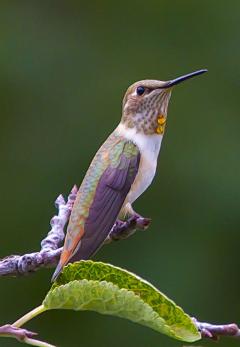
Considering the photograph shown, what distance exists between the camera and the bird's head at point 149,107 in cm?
275

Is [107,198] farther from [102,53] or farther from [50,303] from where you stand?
[102,53]

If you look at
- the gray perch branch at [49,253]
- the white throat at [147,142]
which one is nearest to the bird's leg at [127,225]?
the gray perch branch at [49,253]

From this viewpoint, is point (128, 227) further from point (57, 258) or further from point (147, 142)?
point (147, 142)

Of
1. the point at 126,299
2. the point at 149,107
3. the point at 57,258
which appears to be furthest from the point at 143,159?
the point at 126,299

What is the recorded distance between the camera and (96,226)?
2363 millimetres

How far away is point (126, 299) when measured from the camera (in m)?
1.31

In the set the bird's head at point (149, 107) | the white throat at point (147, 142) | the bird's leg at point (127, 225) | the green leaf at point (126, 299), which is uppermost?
the bird's head at point (149, 107)

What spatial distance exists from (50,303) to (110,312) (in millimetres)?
152

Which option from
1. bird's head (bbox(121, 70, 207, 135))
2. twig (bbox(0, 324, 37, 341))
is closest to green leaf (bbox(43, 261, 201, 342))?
twig (bbox(0, 324, 37, 341))

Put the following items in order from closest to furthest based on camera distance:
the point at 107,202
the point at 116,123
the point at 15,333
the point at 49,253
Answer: the point at 15,333, the point at 49,253, the point at 107,202, the point at 116,123

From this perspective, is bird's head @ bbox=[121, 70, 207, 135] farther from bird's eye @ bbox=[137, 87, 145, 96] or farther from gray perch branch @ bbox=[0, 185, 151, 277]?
gray perch branch @ bbox=[0, 185, 151, 277]

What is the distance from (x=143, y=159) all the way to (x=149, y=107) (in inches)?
10.0

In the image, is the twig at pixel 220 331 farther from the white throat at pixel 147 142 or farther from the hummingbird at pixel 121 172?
the white throat at pixel 147 142

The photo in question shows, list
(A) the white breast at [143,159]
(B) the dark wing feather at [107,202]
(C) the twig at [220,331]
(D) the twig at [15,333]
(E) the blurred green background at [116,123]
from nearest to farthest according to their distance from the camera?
(D) the twig at [15,333] < (C) the twig at [220,331] < (B) the dark wing feather at [107,202] < (A) the white breast at [143,159] < (E) the blurred green background at [116,123]
